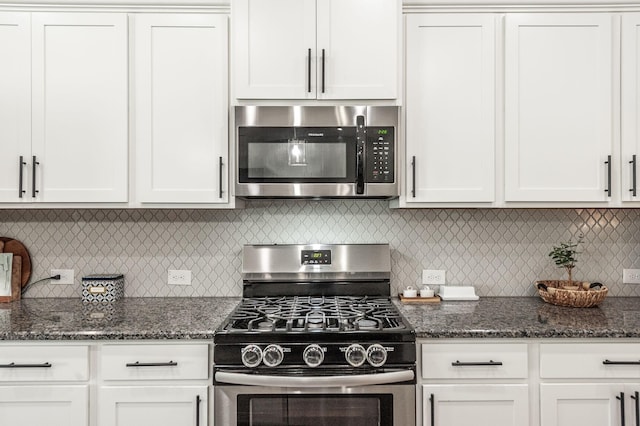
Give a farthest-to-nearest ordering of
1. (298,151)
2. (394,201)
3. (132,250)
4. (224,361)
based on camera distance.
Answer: (132,250) → (394,201) → (298,151) → (224,361)

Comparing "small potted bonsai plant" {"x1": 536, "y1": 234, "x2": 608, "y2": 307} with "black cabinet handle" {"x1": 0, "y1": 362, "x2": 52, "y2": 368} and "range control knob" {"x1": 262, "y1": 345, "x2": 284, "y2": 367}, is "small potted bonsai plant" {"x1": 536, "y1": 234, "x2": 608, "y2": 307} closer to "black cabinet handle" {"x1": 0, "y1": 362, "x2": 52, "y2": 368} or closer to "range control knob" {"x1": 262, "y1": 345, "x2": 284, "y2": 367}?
"range control knob" {"x1": 262, "y1": 345, "x2": 284, "y2": 367}

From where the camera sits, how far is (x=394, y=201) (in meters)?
2.22

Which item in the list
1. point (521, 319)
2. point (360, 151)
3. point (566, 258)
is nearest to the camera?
point (521, 319)

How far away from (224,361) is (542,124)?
5.74ft

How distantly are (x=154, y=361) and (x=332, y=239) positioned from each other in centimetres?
108

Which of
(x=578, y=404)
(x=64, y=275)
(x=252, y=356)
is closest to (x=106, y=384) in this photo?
(x=252, y=356)

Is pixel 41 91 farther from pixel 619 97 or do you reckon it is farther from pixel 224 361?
pixel 619 97

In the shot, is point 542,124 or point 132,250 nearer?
point 542,124

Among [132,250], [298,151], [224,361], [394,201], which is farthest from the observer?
[132,250]

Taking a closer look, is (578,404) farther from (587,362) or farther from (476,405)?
(476,405)

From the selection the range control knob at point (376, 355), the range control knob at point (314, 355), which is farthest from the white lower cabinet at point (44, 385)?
the range control knob at point (376, 355)

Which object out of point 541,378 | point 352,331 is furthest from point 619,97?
point 352,331

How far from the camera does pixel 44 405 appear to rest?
170cm

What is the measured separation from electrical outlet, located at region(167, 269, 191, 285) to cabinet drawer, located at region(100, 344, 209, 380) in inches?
27.8
